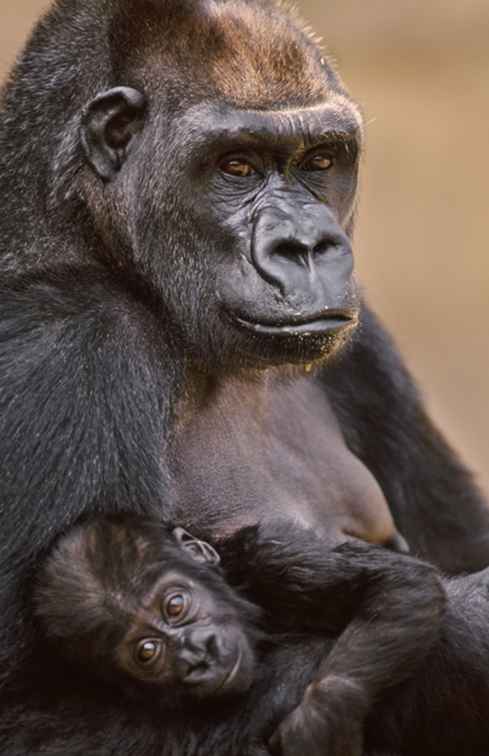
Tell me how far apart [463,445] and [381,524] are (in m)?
4.25

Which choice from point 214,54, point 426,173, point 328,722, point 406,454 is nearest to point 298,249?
point 214,54

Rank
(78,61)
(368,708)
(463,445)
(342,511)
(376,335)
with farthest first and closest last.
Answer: (463,445)
(376,335)
(342,511)
(78,61)
(368,708)

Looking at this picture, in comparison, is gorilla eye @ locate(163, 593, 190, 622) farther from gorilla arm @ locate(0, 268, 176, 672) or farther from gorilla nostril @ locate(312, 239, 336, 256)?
gorilla nostril @ locate(312, 239, 336, 256)

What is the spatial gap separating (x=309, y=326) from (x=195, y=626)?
2.79ft

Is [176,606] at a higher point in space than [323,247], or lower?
lower

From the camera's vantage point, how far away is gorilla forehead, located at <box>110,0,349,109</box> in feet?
15.6

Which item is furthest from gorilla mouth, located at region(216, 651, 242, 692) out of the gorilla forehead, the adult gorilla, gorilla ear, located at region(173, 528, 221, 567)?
the gorilla forehead

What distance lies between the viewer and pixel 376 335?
5918 mm

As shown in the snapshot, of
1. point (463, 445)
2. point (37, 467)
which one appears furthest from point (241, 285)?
point (463, 445)

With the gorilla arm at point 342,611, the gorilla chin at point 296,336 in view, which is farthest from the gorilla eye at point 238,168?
Result: the gorilla arm at point 342,611

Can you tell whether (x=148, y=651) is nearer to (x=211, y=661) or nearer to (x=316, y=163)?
(x=211, y=661)

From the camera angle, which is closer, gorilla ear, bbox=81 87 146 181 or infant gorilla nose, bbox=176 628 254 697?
infant gorilla nose, bbox=176 628 254 697

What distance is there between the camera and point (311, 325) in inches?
179

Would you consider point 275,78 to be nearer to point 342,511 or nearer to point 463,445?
point 342,511
